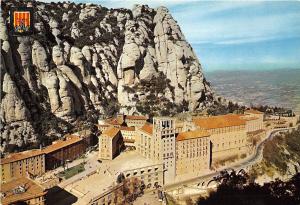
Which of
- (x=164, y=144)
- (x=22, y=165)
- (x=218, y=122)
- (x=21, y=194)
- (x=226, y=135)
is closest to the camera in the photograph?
(x=21, y=194)

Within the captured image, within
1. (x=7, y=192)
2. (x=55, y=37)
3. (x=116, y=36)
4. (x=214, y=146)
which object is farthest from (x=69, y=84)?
(x=7, y=192)

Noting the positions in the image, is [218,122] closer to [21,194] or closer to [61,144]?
[61,144]

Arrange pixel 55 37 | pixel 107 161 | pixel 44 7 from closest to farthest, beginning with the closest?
pixel 107 161 → pixel 55 37 → pixel 44 7

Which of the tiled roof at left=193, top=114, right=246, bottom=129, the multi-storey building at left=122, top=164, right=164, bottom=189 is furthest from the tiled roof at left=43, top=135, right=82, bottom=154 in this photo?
the tiled roof at left=193, top=114, right=246, bottom=129

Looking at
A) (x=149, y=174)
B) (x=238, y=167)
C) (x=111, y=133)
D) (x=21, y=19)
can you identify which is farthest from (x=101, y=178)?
(x=21, y=19)

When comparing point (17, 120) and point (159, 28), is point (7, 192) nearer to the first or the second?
point (17, 120)

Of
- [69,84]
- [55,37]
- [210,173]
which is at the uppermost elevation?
[55,37]

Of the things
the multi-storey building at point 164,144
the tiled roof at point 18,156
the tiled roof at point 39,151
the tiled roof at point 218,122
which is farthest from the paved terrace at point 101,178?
the tiled roof at point 218,122
